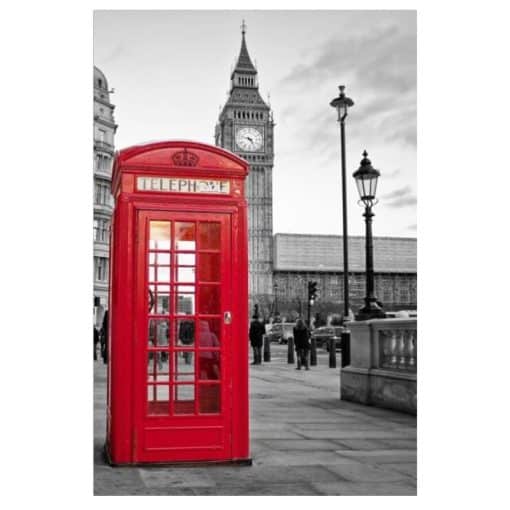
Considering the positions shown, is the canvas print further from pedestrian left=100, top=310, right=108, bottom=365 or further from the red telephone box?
pedestrian left=100, top=310, right=108, bottom=365

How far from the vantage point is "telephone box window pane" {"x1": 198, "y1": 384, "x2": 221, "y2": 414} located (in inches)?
204

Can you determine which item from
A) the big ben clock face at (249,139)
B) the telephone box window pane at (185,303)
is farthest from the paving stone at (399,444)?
the big ben clock face at (249,139)

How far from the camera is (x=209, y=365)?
204 inches

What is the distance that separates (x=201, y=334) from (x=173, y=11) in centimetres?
235

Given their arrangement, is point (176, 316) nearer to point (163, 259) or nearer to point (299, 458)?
point (163, 259)

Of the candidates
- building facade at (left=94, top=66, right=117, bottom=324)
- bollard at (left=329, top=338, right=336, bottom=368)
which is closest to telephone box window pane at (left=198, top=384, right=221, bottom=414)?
bollard at (left=329, top=338, right=336, bottom=368)

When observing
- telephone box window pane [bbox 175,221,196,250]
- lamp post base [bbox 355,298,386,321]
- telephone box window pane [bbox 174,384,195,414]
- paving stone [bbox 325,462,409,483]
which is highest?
telephone box window pane [bbox 175,221,196,250]

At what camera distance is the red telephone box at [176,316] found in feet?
16.7

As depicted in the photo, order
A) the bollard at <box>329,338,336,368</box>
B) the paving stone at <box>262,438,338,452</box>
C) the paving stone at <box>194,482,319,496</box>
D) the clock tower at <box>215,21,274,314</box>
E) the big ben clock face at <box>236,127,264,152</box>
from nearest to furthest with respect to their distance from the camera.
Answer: the paving stone at <box>194,482,319,496</box> < the paving stone at <box>262,438,338,452</box> < the bollard at <box>329,338,336,368</box> < the clock tower at <box>215,21,274,314</box> < the big ben clock face at <box>236,127,264,152</box>

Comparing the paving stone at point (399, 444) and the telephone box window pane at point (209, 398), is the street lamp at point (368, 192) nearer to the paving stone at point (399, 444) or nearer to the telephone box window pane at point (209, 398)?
the paving stone at point (399, 444)

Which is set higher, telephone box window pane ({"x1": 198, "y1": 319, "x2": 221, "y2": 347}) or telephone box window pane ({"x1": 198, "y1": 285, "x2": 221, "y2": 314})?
telephone box window pane ({"x1": 198, "y1": 285, "x2": 221, "y2": 314})

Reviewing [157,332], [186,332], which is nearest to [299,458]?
[186,332]
